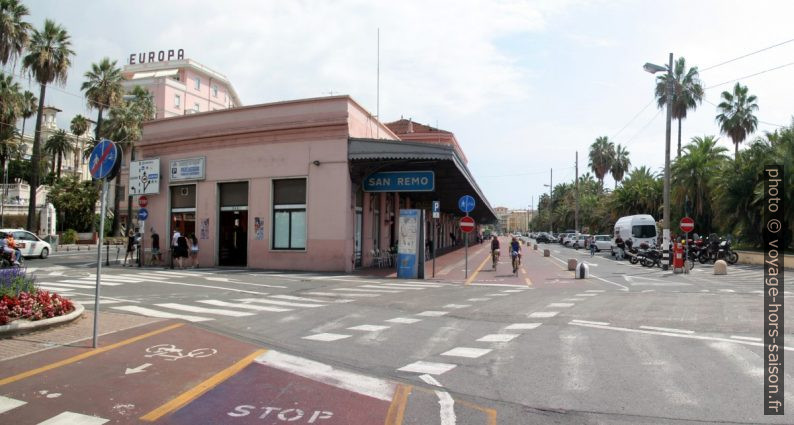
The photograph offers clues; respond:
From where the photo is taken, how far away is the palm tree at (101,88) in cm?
4188

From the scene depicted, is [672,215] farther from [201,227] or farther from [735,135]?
[201,227]

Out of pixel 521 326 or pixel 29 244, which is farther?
pixel 29 244

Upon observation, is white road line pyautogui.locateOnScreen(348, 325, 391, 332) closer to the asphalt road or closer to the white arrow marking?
the asphalt road

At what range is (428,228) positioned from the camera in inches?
1695

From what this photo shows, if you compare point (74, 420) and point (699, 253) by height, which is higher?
point (699, 253)

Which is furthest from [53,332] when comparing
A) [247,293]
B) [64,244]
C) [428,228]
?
[64,244]

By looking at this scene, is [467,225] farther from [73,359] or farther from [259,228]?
[73,359]

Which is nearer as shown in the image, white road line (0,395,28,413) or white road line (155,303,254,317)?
white road line (0,395,28,413)

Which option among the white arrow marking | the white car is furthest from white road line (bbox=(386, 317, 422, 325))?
the white car

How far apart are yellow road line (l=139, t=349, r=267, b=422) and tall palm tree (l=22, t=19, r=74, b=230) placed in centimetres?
3646

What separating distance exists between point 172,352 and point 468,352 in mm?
4146

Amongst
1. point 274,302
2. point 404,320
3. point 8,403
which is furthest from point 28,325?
point 404,320

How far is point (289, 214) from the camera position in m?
22.4

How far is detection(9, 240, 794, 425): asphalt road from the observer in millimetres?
5109
